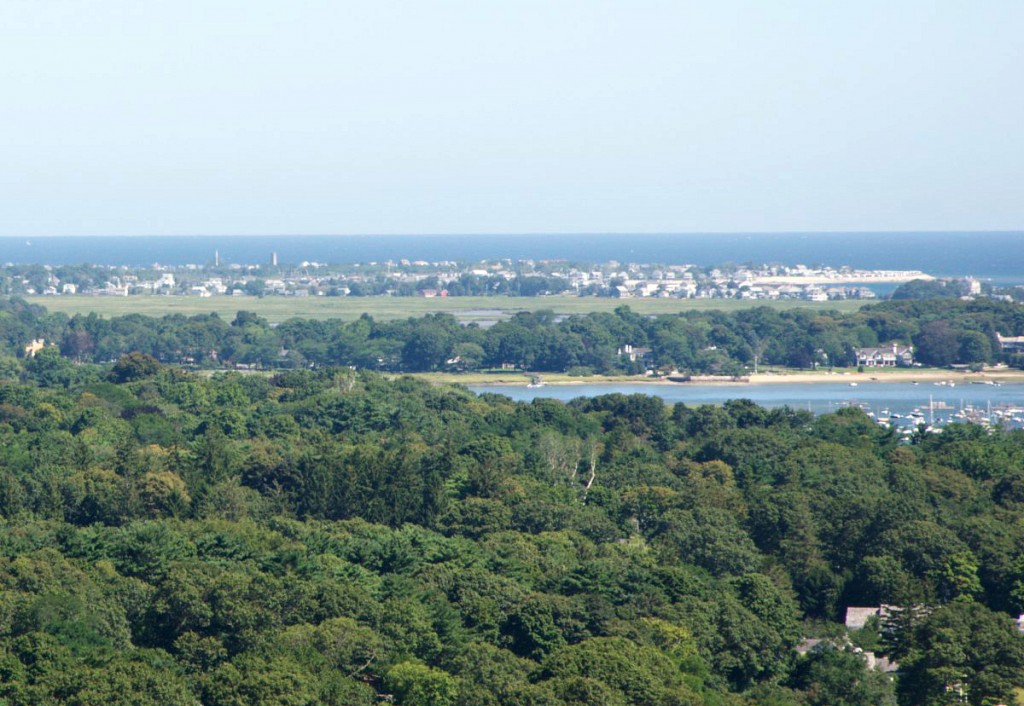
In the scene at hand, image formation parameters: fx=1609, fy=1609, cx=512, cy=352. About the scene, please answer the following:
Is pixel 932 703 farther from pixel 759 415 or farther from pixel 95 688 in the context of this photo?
pixel 759 415

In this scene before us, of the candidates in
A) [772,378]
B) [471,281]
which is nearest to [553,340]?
[772,378]

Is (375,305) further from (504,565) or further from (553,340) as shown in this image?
(504,565)

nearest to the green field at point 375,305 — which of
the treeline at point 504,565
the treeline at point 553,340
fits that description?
the treeline at point 553,340

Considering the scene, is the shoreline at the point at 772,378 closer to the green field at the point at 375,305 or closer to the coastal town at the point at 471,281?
the green field at the point at 375,305

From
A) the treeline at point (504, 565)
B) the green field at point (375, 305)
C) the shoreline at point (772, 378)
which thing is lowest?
the shoreline at point (772, 378)

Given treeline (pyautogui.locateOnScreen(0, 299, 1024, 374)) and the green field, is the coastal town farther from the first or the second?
treeline (pyautogui.locateOnScreen(0, 299, 1024, 374))
